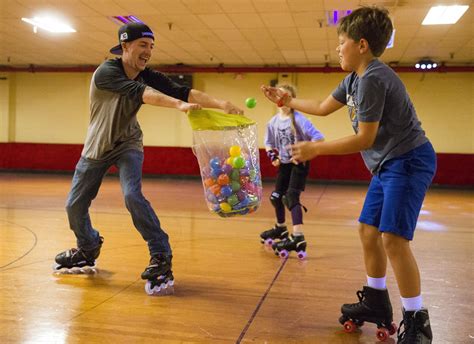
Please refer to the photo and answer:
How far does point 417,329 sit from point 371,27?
119 centimetres

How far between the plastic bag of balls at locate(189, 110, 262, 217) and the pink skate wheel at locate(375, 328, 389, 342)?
85 cm

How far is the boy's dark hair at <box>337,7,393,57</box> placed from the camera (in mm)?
1874

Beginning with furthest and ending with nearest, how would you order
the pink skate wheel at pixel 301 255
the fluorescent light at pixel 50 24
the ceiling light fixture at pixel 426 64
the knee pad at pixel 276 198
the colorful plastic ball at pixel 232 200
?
1. the ceiling light fixture at pixel 426 64
2. the fluorescent light at pixel 50 24
3. the knee pad at pixel 276 198
4. the pink skate wheel at pixel 301 255
5. the colorful plastic ball at pixel 232 200

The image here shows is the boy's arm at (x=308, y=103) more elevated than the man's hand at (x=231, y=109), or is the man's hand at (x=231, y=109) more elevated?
the boy's arm at (x=308, y=103)

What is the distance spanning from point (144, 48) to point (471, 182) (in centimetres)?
1078

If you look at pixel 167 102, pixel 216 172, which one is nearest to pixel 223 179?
pixel 216 172

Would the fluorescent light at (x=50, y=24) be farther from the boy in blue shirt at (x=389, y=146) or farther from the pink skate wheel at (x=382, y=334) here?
the pink skate wheel at (x=382, y=334)

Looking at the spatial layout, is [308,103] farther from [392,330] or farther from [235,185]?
[392,330]

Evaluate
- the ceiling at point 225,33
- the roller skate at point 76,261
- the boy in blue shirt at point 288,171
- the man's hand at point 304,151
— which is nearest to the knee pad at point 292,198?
the boy in blue shirt at point 288,171

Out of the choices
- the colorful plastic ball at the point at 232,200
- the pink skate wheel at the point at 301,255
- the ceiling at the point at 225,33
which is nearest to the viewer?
the colorful plastic ball at the point at 232,200

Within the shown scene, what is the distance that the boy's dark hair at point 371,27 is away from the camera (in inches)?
73.8

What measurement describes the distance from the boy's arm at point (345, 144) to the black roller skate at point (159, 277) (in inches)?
49.1

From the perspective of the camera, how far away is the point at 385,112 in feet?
6.25

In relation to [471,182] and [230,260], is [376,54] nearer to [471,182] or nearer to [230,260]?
[230,260]
